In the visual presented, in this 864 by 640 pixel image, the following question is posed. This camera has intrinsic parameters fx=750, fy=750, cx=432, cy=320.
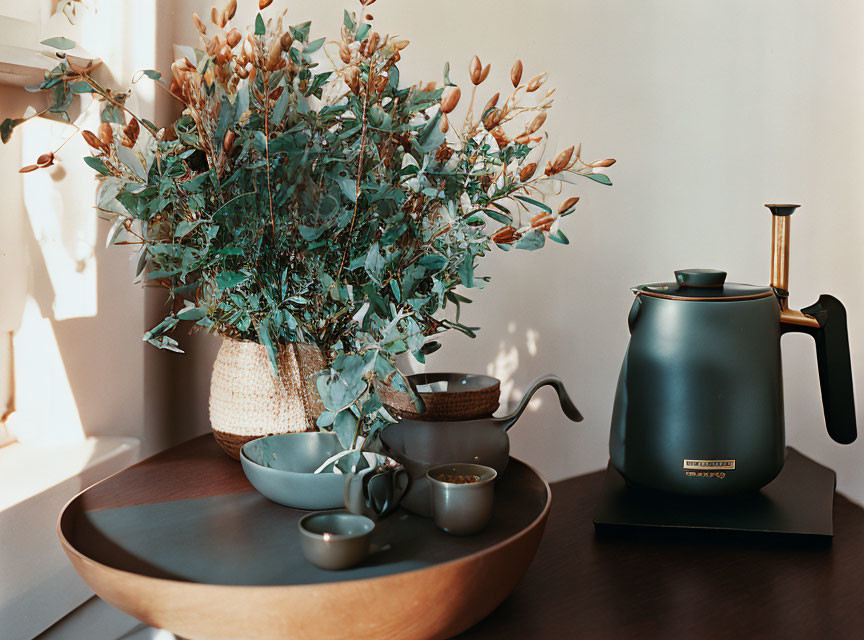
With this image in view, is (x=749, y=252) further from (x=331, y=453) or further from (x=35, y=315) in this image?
(x=35, y=315)

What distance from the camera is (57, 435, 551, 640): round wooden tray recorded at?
1.94 feet

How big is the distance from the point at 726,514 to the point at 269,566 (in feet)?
1.72

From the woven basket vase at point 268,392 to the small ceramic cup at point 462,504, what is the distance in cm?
26

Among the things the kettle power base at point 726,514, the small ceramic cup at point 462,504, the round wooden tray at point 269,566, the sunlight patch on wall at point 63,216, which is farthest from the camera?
the sunlight patch on wall at point 63,216

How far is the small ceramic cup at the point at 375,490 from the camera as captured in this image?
0.73 meters

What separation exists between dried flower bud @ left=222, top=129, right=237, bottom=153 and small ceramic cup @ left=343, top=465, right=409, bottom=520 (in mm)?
350

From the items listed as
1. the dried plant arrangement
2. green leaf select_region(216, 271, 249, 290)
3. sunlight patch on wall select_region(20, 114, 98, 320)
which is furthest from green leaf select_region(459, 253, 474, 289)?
sunlight patch on wall select_region(20, 114, 98, 320)

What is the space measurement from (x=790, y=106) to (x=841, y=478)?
0.56 meters

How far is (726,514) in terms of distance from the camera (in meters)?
0.87

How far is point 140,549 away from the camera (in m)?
0.72

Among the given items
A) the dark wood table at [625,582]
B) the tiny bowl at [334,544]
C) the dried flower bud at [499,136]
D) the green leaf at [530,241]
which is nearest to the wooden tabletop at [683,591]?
the dark wood table at [625,582]

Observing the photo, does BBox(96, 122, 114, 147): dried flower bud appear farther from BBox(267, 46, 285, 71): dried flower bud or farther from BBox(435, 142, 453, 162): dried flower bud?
BBox(435, 142, 453, 162): dried flower bud

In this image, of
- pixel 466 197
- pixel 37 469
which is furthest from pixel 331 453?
pixel 37 469

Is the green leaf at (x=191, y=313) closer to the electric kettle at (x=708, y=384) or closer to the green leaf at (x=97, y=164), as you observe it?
the green leaf at (x=97, y=164)
